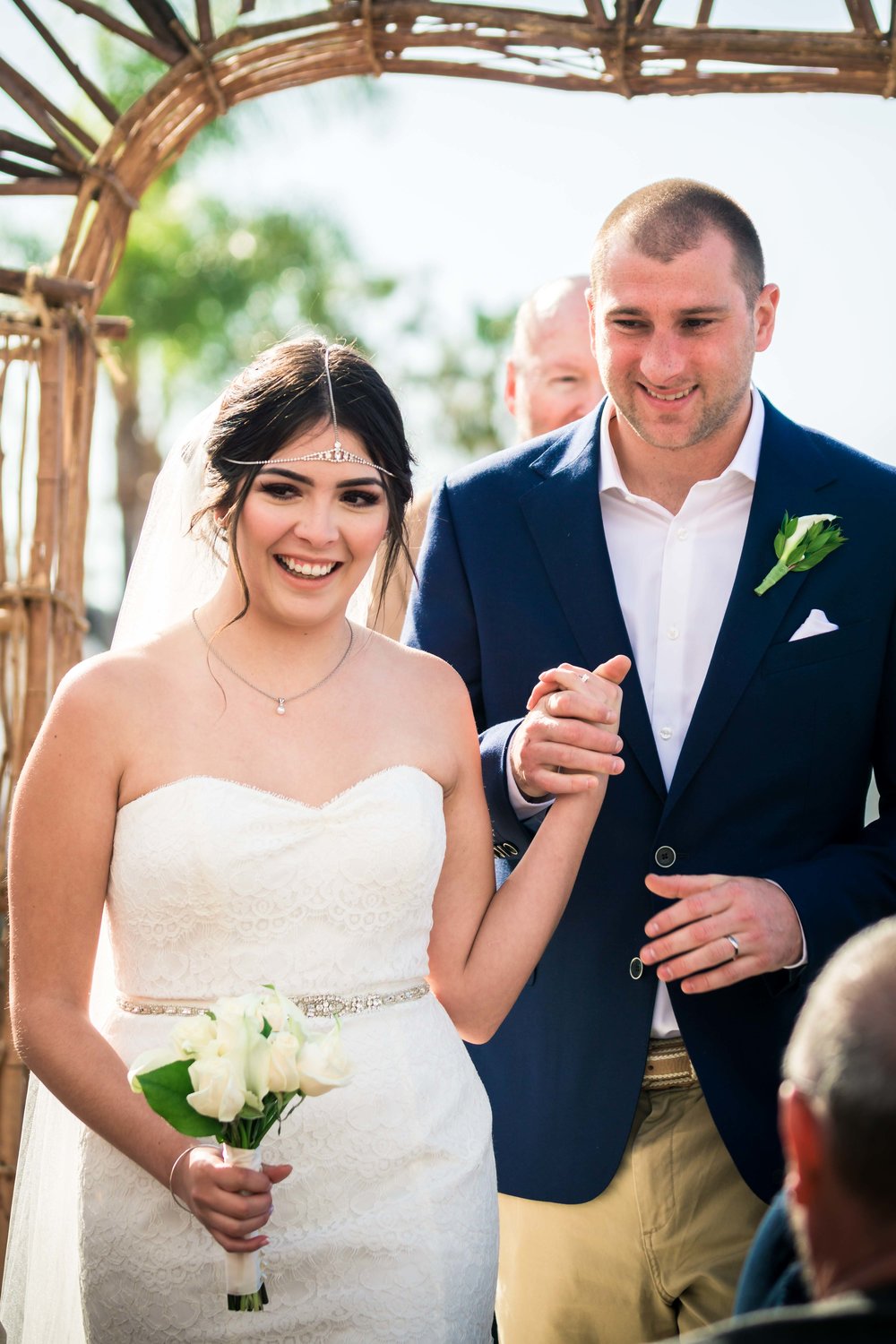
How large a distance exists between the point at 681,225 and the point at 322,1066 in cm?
202

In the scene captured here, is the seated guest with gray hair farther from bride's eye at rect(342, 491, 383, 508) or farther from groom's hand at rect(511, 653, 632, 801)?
bride's eye at rect(342, 491, 383, 508)

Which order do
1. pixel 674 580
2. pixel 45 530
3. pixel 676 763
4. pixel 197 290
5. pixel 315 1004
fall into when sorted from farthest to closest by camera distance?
pixel 197 290, pixel 45 530, pixel 674 580, pixel 676 763, pixel 315 1004

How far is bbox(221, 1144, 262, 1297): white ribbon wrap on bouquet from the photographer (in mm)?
2441

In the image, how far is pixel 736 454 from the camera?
3.49 m

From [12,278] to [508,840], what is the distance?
231cm

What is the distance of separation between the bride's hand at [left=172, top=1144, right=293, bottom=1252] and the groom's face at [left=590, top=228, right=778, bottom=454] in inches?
70.9

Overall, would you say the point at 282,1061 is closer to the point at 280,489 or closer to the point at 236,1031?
the point at 236,1031

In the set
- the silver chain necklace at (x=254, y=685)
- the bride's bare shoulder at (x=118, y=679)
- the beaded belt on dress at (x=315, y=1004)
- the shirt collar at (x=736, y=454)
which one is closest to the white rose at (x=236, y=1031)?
the beaded belt on dress at (x=315, y=1004)

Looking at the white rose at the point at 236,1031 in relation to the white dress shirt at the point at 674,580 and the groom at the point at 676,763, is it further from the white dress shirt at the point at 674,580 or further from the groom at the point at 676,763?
the white dress shirt at the point at 674,580

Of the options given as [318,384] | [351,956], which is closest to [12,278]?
[318,384]

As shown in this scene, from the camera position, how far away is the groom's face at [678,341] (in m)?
3.34

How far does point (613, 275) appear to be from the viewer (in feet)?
11.2

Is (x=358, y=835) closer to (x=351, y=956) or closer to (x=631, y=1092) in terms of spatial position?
(x=351, y=956)

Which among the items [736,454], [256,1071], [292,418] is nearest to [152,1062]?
[256,1071]
